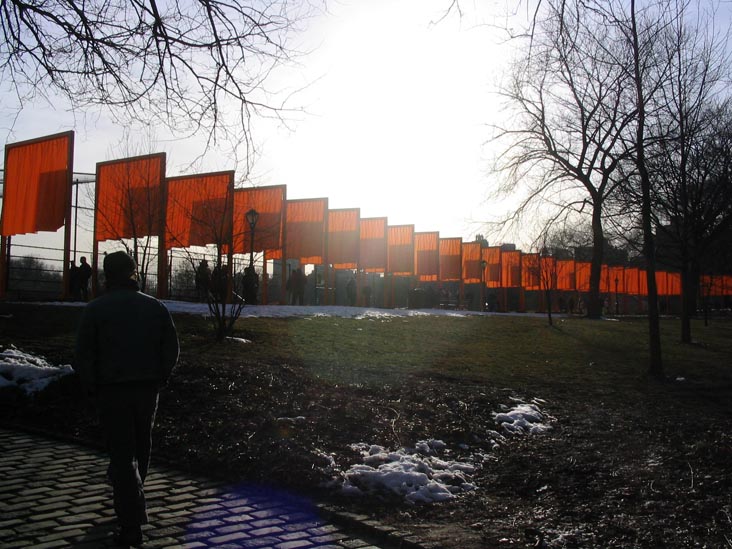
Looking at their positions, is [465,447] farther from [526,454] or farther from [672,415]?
[672,415]

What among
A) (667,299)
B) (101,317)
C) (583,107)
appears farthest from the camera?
(667,299)

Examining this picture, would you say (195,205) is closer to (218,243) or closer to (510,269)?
(218,243)

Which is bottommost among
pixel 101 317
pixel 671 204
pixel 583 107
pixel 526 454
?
pixel 526 454

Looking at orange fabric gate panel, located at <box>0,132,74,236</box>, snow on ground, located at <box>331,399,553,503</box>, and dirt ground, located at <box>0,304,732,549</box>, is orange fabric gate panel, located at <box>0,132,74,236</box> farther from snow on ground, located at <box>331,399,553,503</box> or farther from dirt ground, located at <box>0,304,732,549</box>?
snow on ground, located at <box>331,399,553,503</box>

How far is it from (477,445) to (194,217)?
12444 mm

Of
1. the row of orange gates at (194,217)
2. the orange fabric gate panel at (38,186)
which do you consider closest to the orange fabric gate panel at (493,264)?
the row of orange gates at (194,217)

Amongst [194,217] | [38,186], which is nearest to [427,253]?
[38,186]

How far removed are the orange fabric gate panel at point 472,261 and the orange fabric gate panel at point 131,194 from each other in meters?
26.0

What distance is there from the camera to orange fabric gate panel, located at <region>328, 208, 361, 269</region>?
34.5 metres

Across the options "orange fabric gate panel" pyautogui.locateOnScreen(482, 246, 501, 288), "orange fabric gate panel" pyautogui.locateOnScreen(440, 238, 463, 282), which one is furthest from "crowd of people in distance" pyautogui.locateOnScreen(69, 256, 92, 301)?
"orange fabric gate panel" pyautogui.locateOnScreen(482, 246, 501, 288)

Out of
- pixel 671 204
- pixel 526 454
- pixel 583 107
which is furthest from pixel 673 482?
pixel 671 204

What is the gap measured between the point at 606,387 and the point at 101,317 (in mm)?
9919

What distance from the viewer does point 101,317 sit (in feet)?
14.6

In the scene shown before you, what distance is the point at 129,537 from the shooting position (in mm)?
4273
